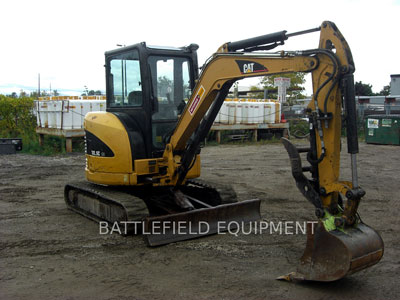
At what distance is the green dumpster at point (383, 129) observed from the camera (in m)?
18.5

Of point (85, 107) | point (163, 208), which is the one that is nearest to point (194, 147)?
point (163, 208)

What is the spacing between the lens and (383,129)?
19.0 metres

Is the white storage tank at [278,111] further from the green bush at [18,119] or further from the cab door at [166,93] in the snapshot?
the cab door at [166,93]

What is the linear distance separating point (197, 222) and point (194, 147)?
3.60ft

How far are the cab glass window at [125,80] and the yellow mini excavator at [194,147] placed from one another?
16mm

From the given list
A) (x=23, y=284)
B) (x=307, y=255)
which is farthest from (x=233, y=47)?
(x=23, y=284)

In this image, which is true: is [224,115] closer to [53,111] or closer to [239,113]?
[239,113]

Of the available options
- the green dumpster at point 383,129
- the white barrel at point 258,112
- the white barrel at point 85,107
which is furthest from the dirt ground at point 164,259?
the white barrel at point 258,112

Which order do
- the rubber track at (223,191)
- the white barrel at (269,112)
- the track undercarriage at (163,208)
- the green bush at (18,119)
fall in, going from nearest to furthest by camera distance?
the track undercarriage at (163,208) < the rubber track at (223,191) < the green bush at (18,119) < the white barrel at (269,112)

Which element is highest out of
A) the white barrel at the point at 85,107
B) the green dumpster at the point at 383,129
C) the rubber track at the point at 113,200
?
the white barrel at the point at 85,107

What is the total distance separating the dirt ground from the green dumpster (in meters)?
10.0

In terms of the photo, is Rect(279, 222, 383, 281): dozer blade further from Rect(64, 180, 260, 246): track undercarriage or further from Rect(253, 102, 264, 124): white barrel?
Rect(253, 102, 264, 124): white barrel

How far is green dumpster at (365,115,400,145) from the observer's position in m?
18.5

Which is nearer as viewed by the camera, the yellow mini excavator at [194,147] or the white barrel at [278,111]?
the yellow mini excavator at [194,147]
